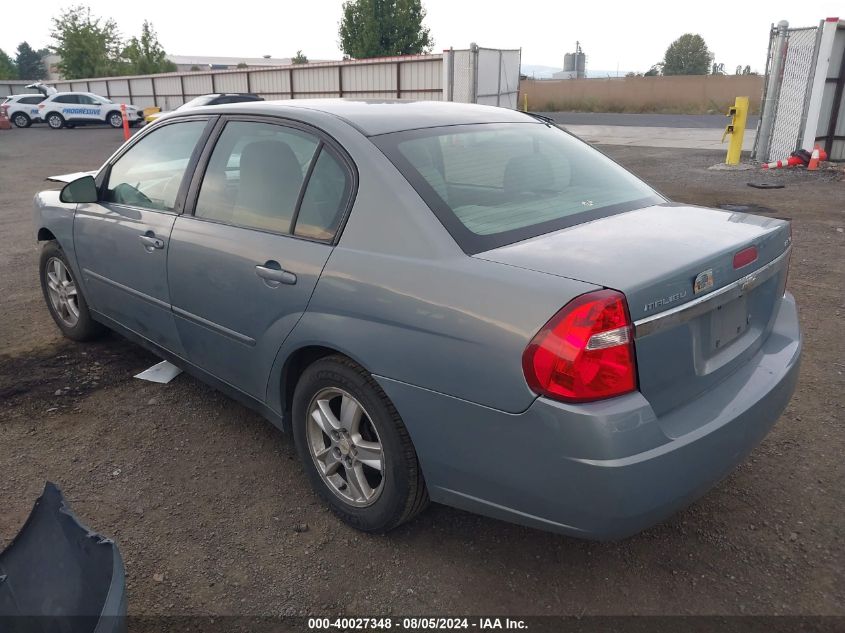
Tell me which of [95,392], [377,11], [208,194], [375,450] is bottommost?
[95,392]

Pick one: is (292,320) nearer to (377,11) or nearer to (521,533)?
(521,533)

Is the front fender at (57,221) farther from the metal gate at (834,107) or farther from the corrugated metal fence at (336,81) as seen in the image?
the corrugated metal fence at (336,81)

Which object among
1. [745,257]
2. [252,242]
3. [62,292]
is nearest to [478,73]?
[62,292]

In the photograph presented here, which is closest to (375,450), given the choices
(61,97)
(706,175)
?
(706,175)

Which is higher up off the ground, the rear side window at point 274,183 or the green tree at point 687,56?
the green tree at point 687,56

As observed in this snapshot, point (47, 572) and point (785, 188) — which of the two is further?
point (785, 188)

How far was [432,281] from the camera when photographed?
2215 mm

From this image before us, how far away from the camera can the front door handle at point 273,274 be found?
266cm

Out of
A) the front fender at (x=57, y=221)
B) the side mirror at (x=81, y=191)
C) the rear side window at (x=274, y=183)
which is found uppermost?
the rear side window at (x=274, y=183)

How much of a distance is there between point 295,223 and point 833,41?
13.6 metres

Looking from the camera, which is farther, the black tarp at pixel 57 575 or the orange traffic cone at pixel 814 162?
the orange traffic cone at pixel 814 162

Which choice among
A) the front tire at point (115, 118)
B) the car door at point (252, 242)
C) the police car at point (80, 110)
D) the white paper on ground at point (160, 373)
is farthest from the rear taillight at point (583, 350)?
the front tire at point (115, 118)

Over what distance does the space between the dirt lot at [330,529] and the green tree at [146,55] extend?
57120 mm

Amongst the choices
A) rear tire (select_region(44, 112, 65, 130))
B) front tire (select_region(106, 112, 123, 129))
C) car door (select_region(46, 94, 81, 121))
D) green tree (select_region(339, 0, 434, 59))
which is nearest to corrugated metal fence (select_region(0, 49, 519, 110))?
front tire (select_region(106, 112, 123, 129))
